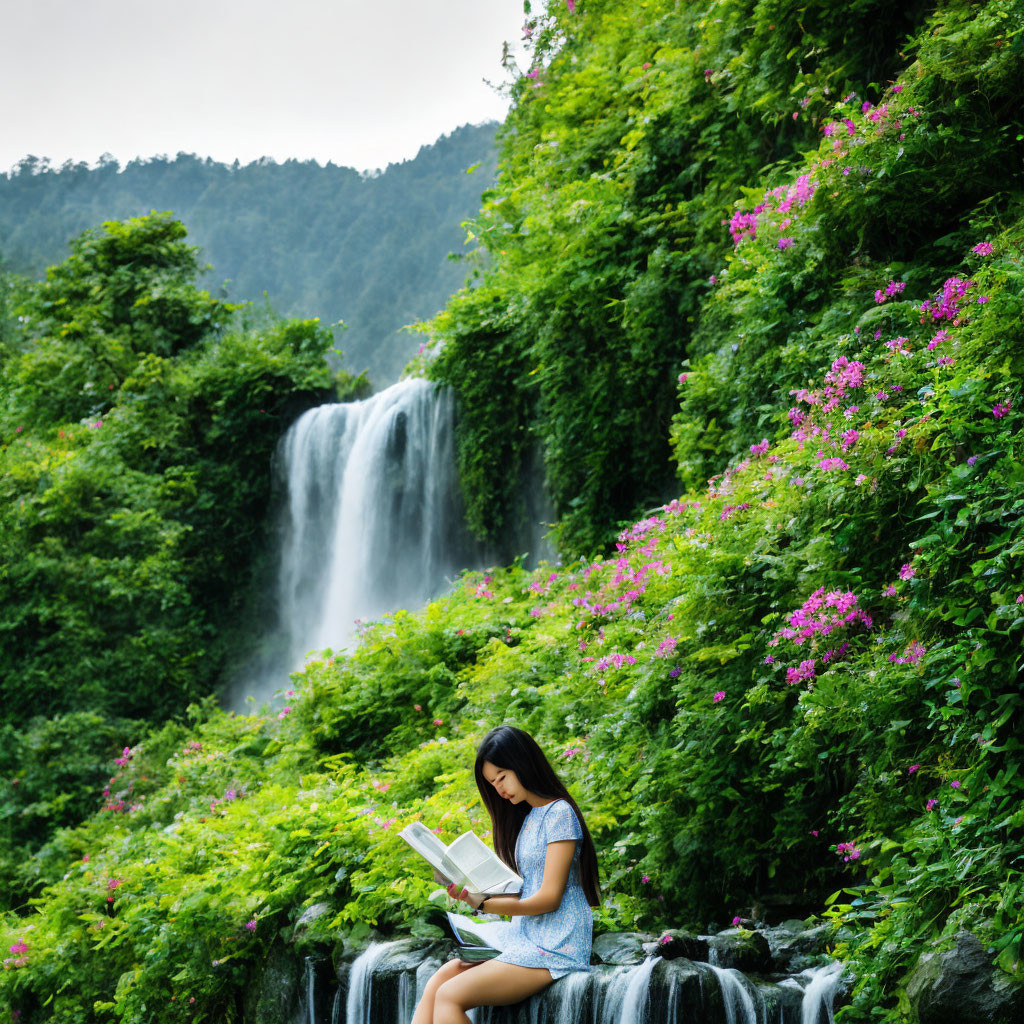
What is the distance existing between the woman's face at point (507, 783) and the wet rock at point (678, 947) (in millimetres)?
671

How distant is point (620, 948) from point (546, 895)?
60 cm

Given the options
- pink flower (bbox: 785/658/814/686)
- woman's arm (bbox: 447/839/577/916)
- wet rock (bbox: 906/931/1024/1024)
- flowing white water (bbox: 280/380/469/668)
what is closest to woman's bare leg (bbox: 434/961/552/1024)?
woman's arm (bbox: 447/839/577/916)

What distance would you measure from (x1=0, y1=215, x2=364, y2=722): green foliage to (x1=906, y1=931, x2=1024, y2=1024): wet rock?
1073cm

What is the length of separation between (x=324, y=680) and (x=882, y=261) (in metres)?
5.13

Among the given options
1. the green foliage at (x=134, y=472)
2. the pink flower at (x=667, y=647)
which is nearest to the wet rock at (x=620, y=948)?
the pink flower at (x=667, y=647)

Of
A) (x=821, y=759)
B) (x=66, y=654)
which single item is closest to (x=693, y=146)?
(x=821, y=759)

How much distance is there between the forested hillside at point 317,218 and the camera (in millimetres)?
31953

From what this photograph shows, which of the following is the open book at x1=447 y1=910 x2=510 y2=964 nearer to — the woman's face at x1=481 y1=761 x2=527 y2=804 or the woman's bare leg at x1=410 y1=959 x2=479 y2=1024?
the woman's bare leg at x1=410 y1=959 x2=479 y2=1024

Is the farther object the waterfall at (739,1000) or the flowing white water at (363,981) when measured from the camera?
the flowing white water at (363,981)

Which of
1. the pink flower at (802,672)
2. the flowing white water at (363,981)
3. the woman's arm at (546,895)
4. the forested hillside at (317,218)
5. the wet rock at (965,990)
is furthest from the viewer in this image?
the forested hillside at (317,218)

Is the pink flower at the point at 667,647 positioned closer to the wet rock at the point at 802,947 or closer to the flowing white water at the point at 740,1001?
the wet rock at the point at 802,947

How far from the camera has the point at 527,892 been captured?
123 inches

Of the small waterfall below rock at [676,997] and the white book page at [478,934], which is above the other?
the white book page at [478,934]

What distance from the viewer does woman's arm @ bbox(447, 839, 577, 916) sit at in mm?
2936
